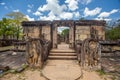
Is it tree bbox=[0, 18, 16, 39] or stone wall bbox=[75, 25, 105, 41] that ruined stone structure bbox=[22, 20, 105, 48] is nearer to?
stone wall bbox=[75, 25, 105, 41]

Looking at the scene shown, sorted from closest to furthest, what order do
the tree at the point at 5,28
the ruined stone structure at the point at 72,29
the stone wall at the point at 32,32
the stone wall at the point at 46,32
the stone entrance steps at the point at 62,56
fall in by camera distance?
the stone entrance steps at the point at 62,56, the ruined stone structure at the point at 72,29, the stone wall at the point at 46,32, the stone wall at the point at 32,32, the tree at the point at 5,28

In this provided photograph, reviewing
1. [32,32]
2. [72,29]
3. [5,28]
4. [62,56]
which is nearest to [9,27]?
[5,28]

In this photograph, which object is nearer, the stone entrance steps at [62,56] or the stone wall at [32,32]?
the stone entrance steps at [62,56]

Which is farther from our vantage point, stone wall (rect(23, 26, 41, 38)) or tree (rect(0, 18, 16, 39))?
tree (rect(0, 18, 16, 39))

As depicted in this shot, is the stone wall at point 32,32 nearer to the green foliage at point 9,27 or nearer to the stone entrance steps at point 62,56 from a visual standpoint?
the stone entrance steps at point 62,56

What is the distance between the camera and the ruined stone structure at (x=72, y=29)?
38.2 feet

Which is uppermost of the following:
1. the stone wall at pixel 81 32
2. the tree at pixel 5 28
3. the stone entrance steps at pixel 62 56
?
the tree at pixel 5 28

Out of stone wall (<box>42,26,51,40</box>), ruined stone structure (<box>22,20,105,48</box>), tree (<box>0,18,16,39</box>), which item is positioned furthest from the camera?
tree (<box>0,18,16,39</box>)

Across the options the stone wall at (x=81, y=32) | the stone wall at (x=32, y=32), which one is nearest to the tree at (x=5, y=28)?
the stone wall at (x=32, y=32)

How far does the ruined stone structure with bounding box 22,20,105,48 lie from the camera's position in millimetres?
11633

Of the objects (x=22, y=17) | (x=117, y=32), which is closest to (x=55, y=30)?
(x=22, y=17)

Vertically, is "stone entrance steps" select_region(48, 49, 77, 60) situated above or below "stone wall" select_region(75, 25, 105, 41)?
below

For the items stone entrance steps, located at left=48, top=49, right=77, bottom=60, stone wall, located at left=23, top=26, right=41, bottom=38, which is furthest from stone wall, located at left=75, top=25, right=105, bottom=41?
stone wall, located at left=23, top=26, right=41, bottom=38

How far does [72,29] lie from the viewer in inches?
453
